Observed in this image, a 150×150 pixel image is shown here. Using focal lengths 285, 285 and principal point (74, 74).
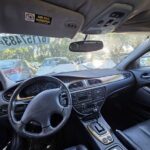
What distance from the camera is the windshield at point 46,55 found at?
2.07m

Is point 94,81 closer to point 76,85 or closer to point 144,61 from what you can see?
point 76,85

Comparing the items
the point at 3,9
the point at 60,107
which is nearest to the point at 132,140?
the point at 60,107

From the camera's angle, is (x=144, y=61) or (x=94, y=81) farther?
(x=144, y=61)

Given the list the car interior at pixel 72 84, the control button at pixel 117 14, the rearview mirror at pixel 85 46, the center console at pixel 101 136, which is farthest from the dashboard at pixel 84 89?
the control button at pixel 117 14

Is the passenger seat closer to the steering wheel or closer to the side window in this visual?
the steering wheel

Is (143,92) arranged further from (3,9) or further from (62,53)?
(3,9)

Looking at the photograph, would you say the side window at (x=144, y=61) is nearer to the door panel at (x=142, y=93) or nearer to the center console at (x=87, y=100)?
the door panel at (x=142, y=93)

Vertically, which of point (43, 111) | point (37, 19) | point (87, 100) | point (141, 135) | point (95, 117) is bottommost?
point (141, 135)

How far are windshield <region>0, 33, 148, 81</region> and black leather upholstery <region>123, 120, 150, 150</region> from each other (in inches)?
26.6

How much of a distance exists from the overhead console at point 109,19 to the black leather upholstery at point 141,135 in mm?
867

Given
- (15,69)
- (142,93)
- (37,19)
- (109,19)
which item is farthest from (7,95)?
(142,93)

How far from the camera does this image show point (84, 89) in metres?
2.20

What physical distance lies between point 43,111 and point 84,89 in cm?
57

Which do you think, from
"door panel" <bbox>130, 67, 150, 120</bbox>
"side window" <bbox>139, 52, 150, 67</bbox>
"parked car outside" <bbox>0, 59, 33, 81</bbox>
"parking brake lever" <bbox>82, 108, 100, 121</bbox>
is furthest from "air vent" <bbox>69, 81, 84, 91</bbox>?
"side window" <bbox>139, 52, 150, 67</bbox>
